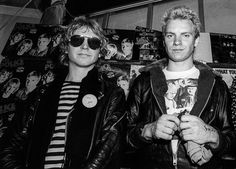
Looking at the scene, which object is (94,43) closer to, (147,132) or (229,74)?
(147,132)

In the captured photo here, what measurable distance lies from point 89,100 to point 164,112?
625 mm

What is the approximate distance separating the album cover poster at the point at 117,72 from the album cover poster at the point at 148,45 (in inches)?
10.7

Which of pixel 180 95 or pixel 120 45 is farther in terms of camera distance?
pixel 120 45

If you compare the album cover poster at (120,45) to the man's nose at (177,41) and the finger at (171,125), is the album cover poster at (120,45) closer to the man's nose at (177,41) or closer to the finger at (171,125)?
the man's nose at (177,41)

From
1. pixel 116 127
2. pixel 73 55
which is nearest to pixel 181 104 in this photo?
pixel 116 127

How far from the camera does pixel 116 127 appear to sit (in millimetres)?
1718

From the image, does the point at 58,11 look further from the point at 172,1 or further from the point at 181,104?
the point at 181,104

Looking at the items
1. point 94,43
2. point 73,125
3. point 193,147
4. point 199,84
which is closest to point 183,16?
→ point 199,84

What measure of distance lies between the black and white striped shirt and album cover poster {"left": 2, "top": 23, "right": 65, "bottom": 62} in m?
1.39

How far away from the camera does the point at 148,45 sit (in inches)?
119

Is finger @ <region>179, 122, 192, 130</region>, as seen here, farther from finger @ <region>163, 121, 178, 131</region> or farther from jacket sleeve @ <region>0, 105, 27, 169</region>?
jacket sleeve @ <region>0, 105, 27, 169</region>

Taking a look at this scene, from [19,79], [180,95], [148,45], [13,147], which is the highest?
[148,45]

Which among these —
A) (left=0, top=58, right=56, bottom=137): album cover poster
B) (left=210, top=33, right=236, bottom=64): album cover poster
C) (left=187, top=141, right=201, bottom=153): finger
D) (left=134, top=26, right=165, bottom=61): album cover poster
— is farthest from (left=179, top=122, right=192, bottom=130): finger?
(left=0, top=58, right=56, bottom=137): album cover poster

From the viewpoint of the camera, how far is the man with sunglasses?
1602 millimetres
